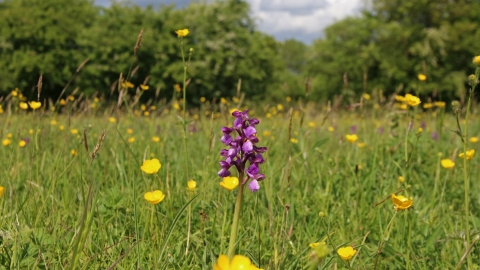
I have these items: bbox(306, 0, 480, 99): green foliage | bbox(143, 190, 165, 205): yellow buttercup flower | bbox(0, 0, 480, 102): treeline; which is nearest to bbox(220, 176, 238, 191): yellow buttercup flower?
bbox(143, 190, 165, 205): yellow buttercup flower

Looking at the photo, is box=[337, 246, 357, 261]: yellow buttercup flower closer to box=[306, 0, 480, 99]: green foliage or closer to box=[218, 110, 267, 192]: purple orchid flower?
box=[218, 110, 267, 192]: purple orchid flower

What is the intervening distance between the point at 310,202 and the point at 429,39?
85.0 ft

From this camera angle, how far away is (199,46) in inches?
1023

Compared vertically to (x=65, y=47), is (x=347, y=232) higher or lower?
lower

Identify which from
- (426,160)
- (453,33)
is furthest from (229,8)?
(426,160)

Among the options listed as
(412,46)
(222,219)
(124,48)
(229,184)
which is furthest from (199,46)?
(229,184)

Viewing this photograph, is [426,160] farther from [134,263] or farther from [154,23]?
[154,23]

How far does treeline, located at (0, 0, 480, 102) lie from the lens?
2536 cm

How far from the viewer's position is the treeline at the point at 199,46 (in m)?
25.4

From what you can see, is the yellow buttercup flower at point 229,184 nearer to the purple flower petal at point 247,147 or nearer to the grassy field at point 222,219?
the grassy field at point 222,219

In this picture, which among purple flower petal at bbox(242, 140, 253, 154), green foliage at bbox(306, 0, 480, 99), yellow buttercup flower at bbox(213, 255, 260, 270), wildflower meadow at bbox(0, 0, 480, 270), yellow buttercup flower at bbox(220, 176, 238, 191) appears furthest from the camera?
green foliage at bbox(306, 0, 480, 99)

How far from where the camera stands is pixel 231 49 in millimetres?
27172

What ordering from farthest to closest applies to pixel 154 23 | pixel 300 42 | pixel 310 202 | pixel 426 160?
pixel 300 42 < pixel 154 23 < pixel 426 160 < pixel 310 202

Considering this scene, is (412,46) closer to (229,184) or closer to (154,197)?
(229,184)
